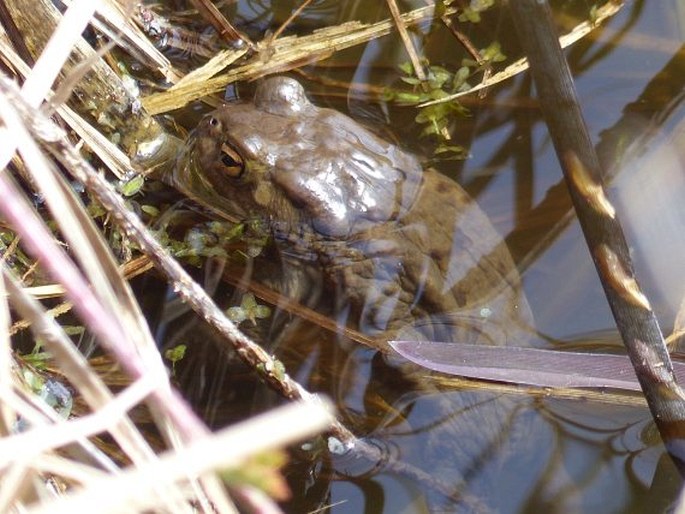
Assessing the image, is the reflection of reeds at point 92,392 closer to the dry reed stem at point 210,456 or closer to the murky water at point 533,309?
the dry reed stem at point 210,456

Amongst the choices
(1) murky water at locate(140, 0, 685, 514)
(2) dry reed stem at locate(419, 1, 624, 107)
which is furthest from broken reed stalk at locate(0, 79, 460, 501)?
(2) dry reed stem at locate(419, 1, 624, 107)

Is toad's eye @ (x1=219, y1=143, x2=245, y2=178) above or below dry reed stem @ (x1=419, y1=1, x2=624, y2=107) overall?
above

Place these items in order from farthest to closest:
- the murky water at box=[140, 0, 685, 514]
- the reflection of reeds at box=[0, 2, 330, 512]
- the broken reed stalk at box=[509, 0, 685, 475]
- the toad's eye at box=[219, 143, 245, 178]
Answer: the toad's eye at box=[219, 143, 245, 178] → the murky water at box=[140, 0, 685, 514] → the broken reed stalk at box=[509, 0, 685, 475] → the reflection of reeds at box=[0, 2, 330, 512]

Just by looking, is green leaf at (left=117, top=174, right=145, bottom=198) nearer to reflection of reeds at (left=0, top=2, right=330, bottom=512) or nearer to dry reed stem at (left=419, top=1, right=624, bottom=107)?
dry reed stem at (left=419, top=1, right=624, bottom=107)

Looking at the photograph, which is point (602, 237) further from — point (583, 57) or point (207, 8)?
point (207, 8)

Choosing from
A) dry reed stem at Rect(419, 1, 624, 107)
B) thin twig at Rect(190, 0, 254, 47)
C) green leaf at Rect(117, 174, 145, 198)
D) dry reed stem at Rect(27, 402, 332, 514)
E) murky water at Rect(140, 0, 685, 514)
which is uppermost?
thin twig at Rect(190, 0, 254, 47)

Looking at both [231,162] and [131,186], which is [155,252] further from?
[131,186]

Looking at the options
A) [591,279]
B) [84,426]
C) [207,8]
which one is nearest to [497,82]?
[591,279]
